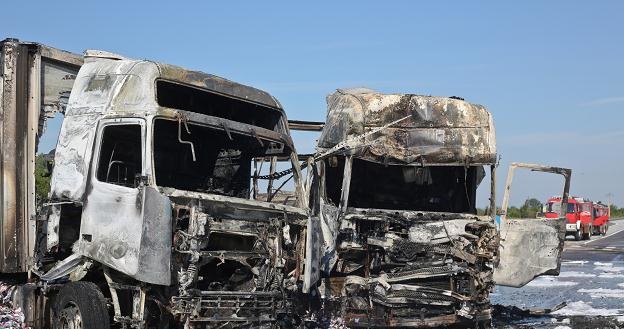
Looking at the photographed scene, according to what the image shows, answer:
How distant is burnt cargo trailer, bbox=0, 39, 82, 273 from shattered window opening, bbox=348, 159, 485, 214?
4225 mm

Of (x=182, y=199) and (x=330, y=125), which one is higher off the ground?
(x=330, y=125)

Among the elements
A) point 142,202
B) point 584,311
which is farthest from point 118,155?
point 584,311

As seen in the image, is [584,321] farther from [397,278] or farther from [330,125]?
[330,125]

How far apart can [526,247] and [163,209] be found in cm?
538

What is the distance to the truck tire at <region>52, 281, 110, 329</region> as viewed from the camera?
6.28 metres

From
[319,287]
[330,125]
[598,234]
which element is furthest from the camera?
[598,234]

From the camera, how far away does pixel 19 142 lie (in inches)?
283

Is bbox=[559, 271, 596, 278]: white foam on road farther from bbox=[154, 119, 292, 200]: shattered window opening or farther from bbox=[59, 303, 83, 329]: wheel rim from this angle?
bbox=[59, 303, 83, 329]: wheel rim

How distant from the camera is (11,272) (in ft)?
23.6

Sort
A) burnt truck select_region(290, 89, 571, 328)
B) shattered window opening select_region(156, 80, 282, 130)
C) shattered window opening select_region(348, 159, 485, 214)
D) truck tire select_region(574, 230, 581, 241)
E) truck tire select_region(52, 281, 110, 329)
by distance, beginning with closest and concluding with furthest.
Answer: truck tire select_region(52, 281, 110, 329)
shattered window opening select_region(156, 80, 282, 130)
burnt truck select_region(290, 89, 571, 328)
shattered window opening select_region(348, 159, 485, 214)
truck tire select_region(574, 230, 581, 241)

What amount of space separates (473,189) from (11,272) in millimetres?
5934

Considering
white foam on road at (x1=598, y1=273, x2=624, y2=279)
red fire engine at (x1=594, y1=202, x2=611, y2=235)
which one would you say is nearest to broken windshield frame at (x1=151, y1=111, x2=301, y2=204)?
white foam on road at (x1=598, y1=273, x2=624, y2=279)

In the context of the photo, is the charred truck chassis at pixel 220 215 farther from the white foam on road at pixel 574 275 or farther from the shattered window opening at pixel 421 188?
the white foam on road at pixel 574 275

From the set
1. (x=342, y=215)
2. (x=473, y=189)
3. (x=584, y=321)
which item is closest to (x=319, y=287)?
(x=342, y=215)
